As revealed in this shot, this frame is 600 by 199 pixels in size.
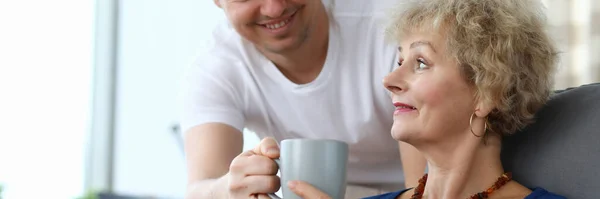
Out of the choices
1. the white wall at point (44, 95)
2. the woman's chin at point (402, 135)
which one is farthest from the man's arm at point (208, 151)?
the white wall at point (44, 95)

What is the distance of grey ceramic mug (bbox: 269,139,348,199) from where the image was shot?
52.7 inches

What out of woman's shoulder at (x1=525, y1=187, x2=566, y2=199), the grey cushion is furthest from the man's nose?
woman's shoulder at (x1=525, y1=187, x2=566, y2=199)

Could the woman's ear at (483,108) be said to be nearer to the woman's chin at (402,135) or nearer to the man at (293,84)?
the woman's chin at (402,135)

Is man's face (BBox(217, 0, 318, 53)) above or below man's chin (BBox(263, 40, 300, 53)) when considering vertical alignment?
above

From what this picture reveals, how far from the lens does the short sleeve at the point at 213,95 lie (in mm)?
2062

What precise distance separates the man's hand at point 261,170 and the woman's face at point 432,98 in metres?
0.27

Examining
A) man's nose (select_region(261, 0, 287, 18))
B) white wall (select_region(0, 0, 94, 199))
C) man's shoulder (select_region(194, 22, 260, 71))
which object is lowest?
white wall (select_region(0, 0, 94, 199))

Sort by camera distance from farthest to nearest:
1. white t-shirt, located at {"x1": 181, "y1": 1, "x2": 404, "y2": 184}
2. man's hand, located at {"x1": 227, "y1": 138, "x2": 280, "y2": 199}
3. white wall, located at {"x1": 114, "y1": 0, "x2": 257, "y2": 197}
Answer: white wall, located at {"x1": 114, "y1": 0, "x2": 257, "y2": 197}
white t-shirt, located at {"x1": 181, "y1": 1, "x2": 404, "y2": 184}
man's hand, located at {"x1": 227, "y1": 138, "x2": 280, "y2": 199}

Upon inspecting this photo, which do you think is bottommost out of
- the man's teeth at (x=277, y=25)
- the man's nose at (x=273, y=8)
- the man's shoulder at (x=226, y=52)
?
the man's shoulder at (x=226, y=52)

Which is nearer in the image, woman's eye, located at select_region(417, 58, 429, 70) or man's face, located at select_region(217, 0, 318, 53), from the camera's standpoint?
woman's eye, located at select_region(417, 58, 429, 70)

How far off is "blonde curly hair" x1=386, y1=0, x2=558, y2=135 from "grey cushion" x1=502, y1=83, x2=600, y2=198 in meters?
0.06

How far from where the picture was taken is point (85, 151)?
4742 mm

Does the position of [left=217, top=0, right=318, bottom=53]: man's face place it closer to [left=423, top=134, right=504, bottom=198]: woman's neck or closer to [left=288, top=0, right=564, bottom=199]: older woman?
[left=288, top=0, right=564, bottom=199]: older woman

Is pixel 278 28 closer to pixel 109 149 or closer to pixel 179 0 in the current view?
pixel 179 0
